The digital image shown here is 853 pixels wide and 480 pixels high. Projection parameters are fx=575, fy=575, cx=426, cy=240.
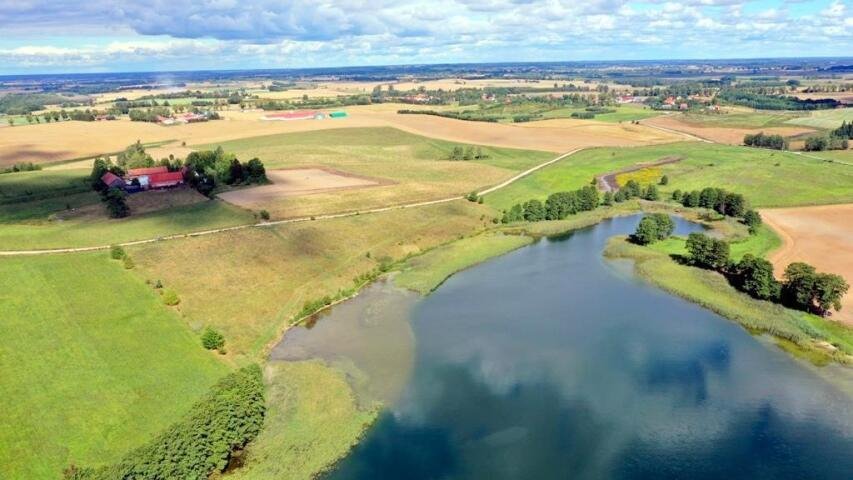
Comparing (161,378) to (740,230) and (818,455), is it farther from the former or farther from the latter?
(740,230)

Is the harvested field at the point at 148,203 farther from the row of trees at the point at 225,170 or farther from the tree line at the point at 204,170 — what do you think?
the row of trees at the point at 225,170

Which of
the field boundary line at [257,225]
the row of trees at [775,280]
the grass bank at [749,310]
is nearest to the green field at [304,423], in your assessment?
the field boundary line at [257,225]

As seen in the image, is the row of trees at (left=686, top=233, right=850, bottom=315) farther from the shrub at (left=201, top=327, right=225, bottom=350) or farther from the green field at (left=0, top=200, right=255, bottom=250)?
the green field at (left=0, top=200, right=255, bottom=250)

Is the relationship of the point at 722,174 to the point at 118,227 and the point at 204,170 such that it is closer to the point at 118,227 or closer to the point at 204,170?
the point at 204,170

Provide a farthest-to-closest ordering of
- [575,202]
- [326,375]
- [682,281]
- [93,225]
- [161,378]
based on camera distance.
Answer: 1. [575,202]
2. [93,225]
3. [682,281]
4. [326,375]
5. [161,378]

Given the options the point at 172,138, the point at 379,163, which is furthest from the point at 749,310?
the point at 172,138

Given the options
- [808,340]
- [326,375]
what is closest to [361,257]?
[326,375]

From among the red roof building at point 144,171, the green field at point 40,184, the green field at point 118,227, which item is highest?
the red roof building at point 144,171
